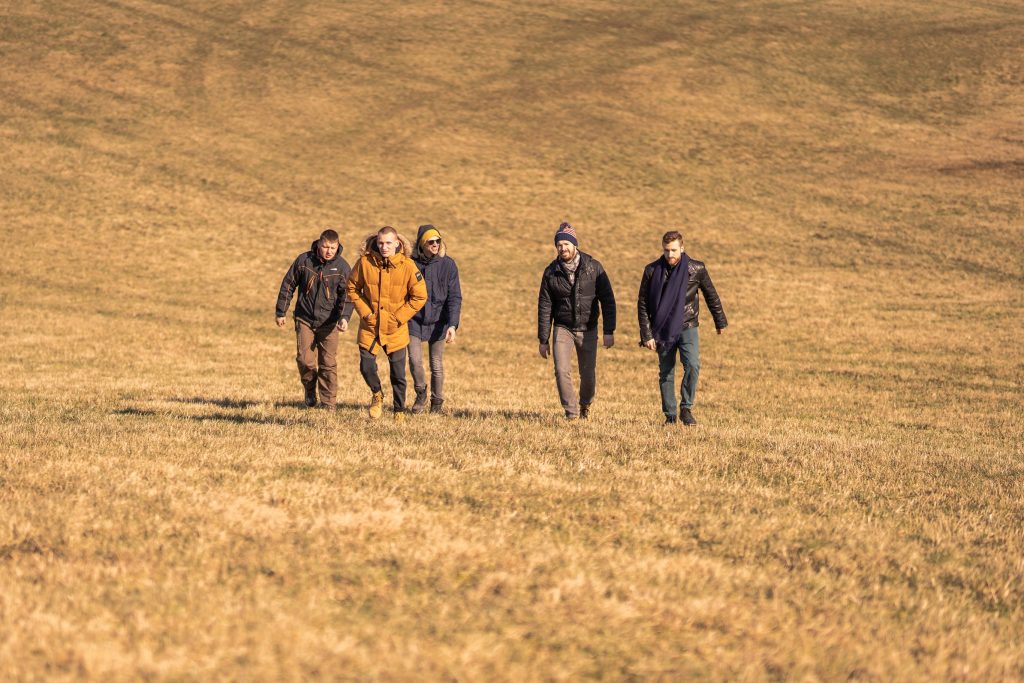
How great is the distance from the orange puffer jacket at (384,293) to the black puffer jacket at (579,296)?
4.93ft

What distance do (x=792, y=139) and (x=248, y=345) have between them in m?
32.1

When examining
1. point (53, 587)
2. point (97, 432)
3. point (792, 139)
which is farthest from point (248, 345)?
point (792, 139)

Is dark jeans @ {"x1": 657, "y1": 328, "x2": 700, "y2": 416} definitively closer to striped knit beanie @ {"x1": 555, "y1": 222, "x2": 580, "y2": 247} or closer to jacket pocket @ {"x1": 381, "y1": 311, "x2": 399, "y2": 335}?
striped knit beanie @ {"x1": 555, "y1": 222, "x2": 580, "y2": 247}

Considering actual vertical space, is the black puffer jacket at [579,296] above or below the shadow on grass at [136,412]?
above

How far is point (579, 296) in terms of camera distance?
11914 millimetres

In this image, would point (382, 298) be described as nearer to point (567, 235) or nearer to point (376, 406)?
point (376, 406)

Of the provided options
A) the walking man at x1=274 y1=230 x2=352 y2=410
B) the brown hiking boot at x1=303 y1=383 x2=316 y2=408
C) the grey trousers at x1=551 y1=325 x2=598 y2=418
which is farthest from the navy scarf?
the brown hiking boot at x1=303 y1=383 x2=316 y2=408

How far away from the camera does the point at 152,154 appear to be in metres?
41.9

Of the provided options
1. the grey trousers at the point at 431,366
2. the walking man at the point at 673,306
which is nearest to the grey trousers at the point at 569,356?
the walking man at the point at 673,306

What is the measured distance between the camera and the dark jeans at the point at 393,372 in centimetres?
1162

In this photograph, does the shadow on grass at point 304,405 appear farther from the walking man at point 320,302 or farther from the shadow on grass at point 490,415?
the shadow on grass at point 490,415

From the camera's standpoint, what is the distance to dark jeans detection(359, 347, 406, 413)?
1162 cm

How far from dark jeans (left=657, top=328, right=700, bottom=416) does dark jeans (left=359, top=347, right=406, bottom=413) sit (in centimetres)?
297

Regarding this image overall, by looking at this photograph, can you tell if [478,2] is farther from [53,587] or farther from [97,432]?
[53,587]
